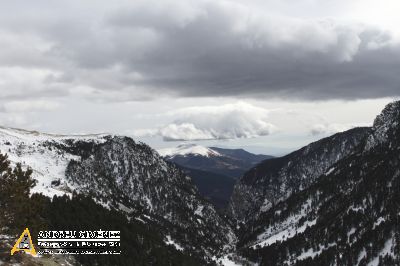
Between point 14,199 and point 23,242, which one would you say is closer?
point 14,199

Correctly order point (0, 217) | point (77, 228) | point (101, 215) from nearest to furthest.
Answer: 1. point (0, 217)
2. point (77, 228)
3. point (101, 215)

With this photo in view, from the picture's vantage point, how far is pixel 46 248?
3844 inches

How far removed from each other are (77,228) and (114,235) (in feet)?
61.5

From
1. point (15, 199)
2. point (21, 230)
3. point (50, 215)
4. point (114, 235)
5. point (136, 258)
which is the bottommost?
point (136, 258)

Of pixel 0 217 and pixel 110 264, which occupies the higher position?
pixel 0 217

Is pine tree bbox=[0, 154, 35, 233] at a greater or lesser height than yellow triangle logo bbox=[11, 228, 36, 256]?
greater

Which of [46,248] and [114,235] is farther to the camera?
[114,235]

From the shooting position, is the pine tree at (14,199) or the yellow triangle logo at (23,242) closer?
the pine tree at (14,199)

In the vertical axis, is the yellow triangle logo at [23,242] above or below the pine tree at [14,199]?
below

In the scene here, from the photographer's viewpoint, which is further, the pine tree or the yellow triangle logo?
the yellow triangle logo

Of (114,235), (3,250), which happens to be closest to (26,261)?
(3,250)

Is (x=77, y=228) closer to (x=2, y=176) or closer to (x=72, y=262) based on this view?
(x=72, y=262)

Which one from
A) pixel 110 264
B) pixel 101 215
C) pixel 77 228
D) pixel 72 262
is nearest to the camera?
pixel 72 262

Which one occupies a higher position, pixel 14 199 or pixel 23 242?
pixel 14 199
